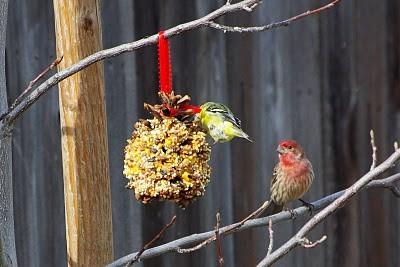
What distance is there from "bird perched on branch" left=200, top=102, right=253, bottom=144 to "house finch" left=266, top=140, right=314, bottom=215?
0.71 metres

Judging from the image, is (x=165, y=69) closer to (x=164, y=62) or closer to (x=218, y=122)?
(x=164, y=62)

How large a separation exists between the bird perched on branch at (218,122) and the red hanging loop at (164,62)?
1.21ft

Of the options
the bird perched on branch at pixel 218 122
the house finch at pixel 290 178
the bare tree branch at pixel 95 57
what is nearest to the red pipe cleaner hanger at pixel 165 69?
the bare tree branch at pixel 95 57

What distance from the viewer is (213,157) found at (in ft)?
13.0

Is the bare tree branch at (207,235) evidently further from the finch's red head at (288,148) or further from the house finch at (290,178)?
the house finch at (290,178)

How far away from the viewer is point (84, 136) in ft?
9.02

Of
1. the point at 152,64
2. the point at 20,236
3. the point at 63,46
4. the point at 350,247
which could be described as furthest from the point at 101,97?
the point at 350,247

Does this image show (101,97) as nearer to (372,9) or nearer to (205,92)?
(205,92)

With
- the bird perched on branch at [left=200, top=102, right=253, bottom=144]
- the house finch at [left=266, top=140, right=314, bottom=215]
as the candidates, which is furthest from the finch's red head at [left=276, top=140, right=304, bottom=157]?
the bird perched on branch at [left=200, top=102, right=253, bottom=144]

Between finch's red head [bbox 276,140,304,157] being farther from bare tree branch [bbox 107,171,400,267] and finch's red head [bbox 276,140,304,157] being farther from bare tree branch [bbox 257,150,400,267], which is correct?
bare tree branch [bbox 257,150,400,267]

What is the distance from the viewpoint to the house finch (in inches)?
150

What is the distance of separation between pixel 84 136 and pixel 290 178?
1.31 metres

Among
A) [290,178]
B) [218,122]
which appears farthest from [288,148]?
[218,122]

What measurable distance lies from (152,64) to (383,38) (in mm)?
995
